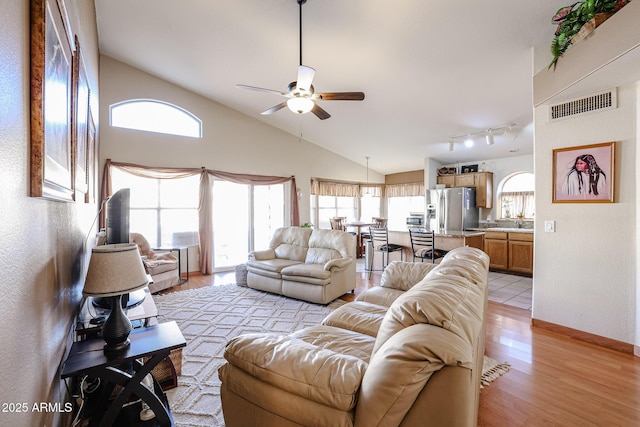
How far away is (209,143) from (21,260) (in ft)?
17.5

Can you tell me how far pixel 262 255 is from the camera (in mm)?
4590

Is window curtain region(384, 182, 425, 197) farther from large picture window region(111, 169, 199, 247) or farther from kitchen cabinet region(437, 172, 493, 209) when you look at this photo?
large picture window region(111, 169, 199, 247)

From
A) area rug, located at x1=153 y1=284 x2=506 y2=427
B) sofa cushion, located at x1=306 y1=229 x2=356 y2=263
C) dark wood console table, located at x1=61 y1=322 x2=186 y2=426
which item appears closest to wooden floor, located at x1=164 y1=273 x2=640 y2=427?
area rug, located at x1=153 y1=284 x2=506 y2=427

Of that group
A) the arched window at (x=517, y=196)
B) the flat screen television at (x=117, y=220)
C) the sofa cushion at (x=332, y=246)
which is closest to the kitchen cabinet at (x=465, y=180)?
the arched window at (x=517, y=196)

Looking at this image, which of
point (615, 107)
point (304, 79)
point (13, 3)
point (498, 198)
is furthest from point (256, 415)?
point (498, 198)

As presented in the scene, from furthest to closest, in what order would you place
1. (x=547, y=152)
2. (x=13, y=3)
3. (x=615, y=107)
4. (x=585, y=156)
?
1. (x=547, y=152)
2. (x=585, y=156)
3. (x=615, y=107)
4. (x=13, y=3)

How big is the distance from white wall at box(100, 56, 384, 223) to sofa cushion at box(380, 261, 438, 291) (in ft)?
14.0

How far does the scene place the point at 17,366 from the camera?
78 centimetres

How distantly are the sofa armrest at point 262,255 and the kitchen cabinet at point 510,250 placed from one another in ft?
14.3

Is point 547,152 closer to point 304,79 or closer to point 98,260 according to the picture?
point 304,79

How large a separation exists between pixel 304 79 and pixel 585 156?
111 inches

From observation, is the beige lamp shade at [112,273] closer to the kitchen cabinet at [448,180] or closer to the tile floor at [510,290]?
the tile floor at [510,290]

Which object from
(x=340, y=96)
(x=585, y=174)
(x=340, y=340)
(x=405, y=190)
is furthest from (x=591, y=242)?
(x=405, y=190)

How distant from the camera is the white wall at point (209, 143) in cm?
483
